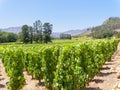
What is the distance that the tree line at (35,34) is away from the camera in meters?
130

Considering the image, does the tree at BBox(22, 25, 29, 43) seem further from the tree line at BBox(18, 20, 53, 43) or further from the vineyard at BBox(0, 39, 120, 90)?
the vineyard at BBox(0, 39, 120, 90)

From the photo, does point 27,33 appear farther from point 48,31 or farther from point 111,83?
point 111,83

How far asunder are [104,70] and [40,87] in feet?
37.2

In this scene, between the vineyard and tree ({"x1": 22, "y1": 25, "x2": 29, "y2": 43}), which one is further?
tree ({"x1": 22, "y1": 25, "x2": 29, "y2": 43})

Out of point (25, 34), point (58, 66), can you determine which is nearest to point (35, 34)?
point (25, 34)

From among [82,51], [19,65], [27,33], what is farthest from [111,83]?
[27,33]

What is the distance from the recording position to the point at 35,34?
139 m

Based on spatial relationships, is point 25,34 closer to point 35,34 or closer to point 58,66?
point 35,34

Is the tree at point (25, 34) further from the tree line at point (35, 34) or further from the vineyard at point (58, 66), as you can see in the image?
the vineyard at point (58, 66)

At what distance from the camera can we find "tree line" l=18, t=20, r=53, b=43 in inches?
5136

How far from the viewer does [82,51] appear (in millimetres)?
27094

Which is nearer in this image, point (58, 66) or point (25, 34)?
point (58, 66)

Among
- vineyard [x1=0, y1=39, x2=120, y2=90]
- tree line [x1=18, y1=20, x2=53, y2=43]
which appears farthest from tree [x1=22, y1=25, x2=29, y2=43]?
vineyard [x1=0, y1=39, x2=120, y2=90]

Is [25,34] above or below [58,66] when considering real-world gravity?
above
